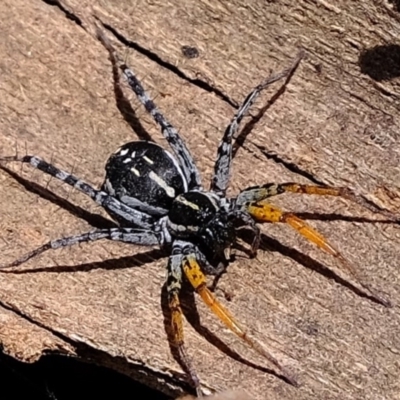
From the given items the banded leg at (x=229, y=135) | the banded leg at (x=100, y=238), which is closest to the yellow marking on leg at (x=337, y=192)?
the banded leg at (x=229, y=135)

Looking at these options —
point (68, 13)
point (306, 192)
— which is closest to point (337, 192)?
point (306, 192)

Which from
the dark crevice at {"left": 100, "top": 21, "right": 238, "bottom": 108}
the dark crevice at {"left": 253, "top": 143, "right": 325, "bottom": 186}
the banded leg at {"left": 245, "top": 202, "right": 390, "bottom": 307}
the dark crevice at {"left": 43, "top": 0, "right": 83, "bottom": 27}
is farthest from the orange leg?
the dark crevice at {"left": 43, "top": 0, "right": 83, "bottom": 27}

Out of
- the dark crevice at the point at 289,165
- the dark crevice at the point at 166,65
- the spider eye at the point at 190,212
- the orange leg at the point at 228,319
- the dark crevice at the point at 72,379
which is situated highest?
the dark crevice at the point at 166,65

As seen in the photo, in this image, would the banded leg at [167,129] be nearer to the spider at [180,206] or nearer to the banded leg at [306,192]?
the spider at [180,206]

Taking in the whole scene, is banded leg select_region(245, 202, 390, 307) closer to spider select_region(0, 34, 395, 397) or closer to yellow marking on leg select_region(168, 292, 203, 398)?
spider select_region(0, 34, 395, 397)

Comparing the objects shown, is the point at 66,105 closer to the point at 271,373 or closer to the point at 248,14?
the point at 248,14
